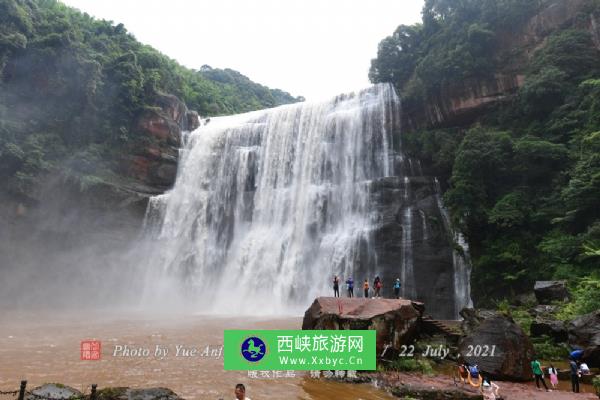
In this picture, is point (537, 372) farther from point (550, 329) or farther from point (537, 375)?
point (550, 329)

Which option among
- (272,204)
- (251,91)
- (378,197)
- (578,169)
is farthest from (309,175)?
(251,91)

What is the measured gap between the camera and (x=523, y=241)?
20844 mm

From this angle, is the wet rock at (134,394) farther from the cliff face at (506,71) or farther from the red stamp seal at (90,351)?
the cliff face at (506,71)

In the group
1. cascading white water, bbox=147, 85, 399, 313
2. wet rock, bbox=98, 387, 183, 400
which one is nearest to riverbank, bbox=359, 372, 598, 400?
wet rock, bbox=98, 387, 183, 400

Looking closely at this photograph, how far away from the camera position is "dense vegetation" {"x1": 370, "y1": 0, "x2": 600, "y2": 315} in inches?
734

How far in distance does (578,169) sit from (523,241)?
4285 millimetres

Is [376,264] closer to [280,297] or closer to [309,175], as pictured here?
[280,297]

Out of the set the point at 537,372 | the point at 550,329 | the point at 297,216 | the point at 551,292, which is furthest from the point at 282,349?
the point at 297,216

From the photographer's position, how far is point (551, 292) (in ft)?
53.6

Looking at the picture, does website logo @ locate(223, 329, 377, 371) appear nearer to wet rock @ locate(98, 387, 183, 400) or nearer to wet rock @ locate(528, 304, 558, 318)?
wet rock @ locate(98, 387, 183, 400)

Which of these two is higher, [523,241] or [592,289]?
[523,241]

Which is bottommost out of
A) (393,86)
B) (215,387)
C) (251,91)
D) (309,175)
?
(215,387)

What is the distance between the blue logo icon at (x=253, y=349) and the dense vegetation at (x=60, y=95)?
2576 cm

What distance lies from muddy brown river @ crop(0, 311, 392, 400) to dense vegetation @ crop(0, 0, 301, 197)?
601 inches
